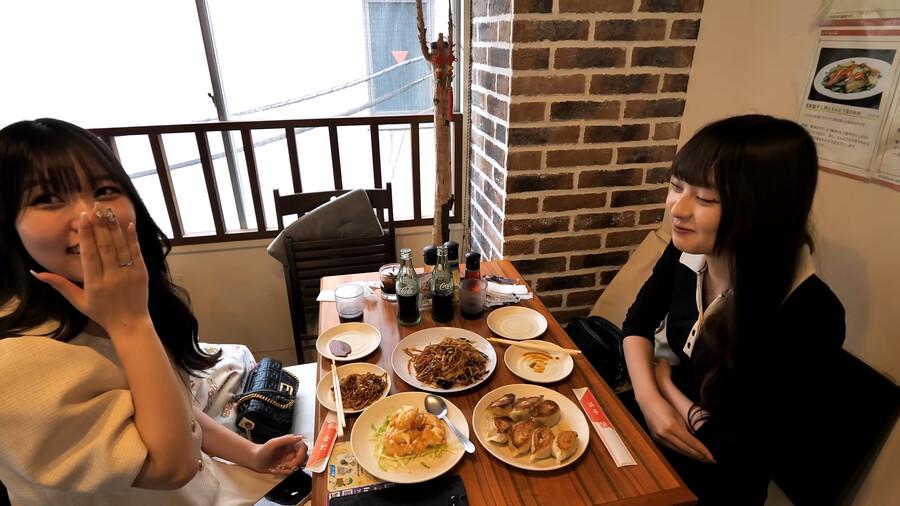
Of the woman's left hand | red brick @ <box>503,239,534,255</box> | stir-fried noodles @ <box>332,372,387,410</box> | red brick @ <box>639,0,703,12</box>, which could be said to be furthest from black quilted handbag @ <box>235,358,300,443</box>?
red brick @ <box>639,0,703,12</box>

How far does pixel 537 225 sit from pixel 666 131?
0.59 m

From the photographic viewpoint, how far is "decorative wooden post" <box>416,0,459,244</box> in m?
1.33

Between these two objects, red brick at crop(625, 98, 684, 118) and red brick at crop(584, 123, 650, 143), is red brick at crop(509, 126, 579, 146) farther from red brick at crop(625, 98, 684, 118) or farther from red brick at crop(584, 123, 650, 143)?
red brick at crop(625, 98, 684, 118)

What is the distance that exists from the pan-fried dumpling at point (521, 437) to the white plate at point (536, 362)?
0.16 meters

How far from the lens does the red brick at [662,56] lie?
160 centimetres

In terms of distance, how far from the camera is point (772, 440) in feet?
3.33

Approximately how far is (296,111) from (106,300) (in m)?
1.72

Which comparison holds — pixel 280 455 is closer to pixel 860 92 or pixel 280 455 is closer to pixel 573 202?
pixel 573 202

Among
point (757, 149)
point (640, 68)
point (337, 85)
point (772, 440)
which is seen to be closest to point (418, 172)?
point (337, 85)

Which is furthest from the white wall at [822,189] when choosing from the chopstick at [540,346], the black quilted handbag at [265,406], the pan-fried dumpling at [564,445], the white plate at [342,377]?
the black quilted handbag at [265,406]

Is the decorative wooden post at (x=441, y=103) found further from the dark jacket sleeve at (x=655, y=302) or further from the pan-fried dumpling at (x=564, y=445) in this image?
the pan-fried dumpling at (x=564, y=445)

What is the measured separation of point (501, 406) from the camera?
946 millimetres

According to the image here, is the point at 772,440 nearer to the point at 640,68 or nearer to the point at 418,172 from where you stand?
the point at 640,68

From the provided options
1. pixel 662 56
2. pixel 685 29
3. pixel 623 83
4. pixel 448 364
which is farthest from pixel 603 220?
pixel 448 364
